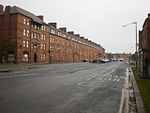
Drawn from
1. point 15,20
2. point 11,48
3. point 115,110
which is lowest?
point 115,110

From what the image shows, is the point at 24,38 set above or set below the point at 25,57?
above

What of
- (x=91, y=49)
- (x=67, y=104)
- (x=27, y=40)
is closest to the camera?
(x=67, y=104)

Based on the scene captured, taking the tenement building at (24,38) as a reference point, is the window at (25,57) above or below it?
below

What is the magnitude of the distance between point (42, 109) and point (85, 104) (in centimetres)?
197

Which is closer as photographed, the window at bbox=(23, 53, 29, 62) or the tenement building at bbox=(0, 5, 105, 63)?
the tenement building at bbox=(0, 5, 105, 63)

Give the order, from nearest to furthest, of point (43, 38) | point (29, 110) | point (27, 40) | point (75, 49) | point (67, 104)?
point (29, 110) < point (67, 104) < point (27, 40) < point (43, 38) < point (75, 49)

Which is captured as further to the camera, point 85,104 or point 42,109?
point 85,104

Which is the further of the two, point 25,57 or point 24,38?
point 24,38

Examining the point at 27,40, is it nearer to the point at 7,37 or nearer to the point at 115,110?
the point at 7,37

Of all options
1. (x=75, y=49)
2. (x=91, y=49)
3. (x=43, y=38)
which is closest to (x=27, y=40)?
(x=43, y=38)

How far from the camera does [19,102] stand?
10125 mm

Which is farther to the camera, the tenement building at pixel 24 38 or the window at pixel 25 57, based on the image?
the window at pixel 25 57

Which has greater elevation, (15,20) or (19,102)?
(15,20)

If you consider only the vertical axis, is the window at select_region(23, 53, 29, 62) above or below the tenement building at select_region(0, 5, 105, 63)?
below
